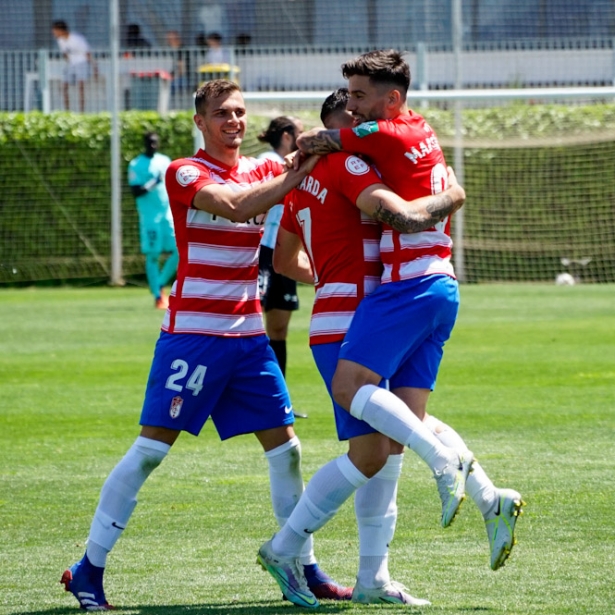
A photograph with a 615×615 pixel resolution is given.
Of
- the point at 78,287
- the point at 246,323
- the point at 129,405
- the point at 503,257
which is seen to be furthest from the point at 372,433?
the point at 78,287

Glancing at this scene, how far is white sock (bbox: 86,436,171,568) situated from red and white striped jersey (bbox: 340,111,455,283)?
Answer: 1.20m

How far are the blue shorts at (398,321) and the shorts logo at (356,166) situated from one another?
0.45 metres

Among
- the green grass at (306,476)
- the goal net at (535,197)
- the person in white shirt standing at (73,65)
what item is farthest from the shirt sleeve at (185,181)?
the person in white shirt standing at (73,65)

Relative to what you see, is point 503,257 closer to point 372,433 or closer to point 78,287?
point 78,287

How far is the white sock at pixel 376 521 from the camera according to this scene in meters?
4.96

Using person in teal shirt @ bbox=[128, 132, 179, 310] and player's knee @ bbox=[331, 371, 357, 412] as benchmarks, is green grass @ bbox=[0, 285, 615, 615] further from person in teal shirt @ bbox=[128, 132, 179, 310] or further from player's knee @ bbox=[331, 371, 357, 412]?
person in teal shirt @ bbox=[128, 132, 179, 310]

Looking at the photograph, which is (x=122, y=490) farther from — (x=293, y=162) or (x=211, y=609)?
(x=293, y=162)

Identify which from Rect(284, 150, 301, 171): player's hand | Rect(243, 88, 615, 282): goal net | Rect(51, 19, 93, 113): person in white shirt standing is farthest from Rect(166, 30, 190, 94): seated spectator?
Rect(284, 150, 301, 171): player's hand

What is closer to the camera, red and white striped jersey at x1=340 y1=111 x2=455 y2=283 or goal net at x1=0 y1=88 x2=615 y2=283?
red and white striped jersey at x1=340 y1=111 x2=455 y2=283

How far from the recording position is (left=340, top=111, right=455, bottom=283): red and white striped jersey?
486cm

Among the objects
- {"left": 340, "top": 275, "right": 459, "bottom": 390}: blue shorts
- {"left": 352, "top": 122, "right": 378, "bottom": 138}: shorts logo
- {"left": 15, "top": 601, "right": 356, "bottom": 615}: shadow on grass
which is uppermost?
{"left": 352, "top": 122, "right": 378, "bottom": 138}: shorts logo

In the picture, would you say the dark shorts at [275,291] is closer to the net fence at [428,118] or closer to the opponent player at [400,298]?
the opponent player at [400,298]

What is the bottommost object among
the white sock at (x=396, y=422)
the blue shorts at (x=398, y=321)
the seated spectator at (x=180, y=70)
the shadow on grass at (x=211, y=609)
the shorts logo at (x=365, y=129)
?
the shadow on grass at (x=211, y=609)

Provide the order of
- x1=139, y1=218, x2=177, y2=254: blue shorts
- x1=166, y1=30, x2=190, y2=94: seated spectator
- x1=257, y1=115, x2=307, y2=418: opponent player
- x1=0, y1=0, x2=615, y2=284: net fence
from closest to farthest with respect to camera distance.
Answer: x1=257, y1=115, x2=307, y2=418: opponent player < x1=139, y1=218, x2=177, y2=254: blue shorts < x1=0, y1=0, x2=615, y2=284: net fence < x1=166, y1=30, x2=190, y2=94: seated spectator
